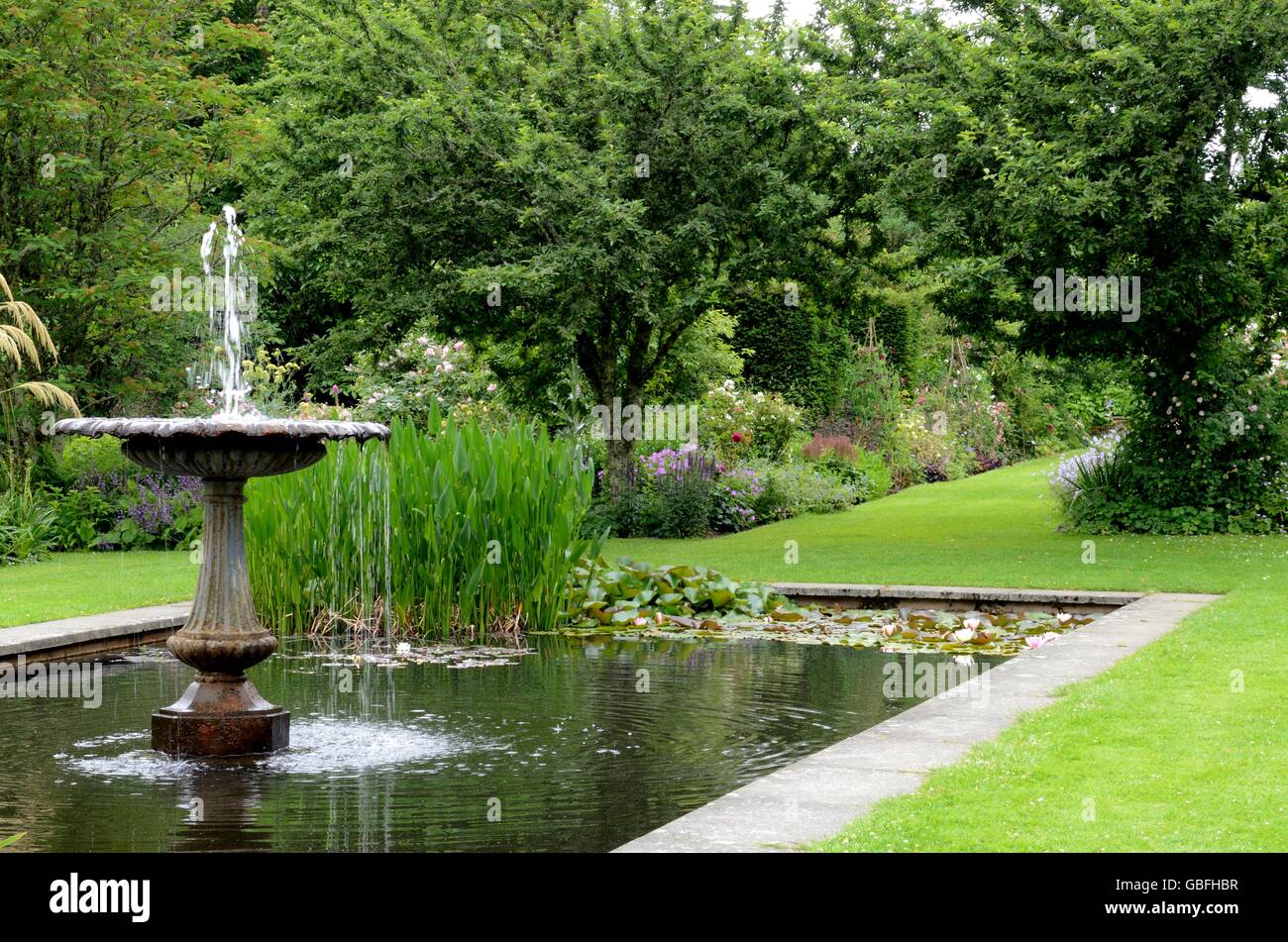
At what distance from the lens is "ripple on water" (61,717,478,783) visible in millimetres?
6414

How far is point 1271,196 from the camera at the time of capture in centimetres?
1431

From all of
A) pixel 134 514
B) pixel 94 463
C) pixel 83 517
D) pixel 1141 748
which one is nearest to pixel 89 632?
pixel 1141 748

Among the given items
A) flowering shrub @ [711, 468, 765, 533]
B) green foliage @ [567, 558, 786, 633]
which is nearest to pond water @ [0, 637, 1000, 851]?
green foliage @ [567, 558, 786, 633]

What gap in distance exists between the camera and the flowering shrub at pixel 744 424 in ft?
73.2

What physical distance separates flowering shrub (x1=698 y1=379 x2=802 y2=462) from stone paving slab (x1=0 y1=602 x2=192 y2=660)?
12211 millimetres

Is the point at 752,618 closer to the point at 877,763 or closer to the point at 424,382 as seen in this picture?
the point at 877,763

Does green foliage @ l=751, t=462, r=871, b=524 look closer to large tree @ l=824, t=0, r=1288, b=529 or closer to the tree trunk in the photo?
the tree trunk

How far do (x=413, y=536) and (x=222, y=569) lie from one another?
3.35m

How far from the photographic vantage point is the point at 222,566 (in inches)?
278

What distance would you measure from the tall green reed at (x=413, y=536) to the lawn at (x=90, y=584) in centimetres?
156

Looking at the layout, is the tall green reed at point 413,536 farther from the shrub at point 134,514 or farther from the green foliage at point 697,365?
the green foliage at point 697,365

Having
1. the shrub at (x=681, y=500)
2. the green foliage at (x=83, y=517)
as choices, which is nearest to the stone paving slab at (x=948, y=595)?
the shrub at (x=681, y=500)
